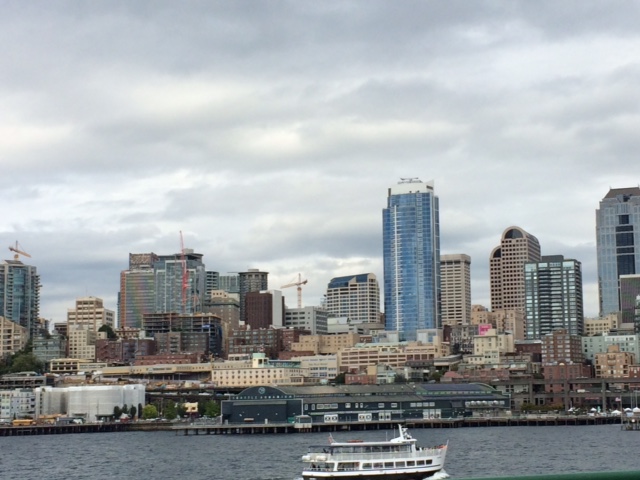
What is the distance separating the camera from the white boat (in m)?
78.2

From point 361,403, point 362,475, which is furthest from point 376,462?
point 361,403

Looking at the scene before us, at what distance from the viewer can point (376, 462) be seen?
78875 millimetres

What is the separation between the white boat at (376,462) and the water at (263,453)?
4.82m

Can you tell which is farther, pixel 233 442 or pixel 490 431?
pixel 490 431

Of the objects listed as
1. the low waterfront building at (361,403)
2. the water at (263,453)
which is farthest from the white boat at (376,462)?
the low waterfront building at (361,403)

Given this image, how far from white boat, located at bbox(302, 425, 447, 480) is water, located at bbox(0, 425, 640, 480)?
190 inches

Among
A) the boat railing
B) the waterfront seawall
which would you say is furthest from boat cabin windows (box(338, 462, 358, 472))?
the waterfront seawall

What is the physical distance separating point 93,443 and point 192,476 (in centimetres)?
6353

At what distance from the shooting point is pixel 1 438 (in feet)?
594

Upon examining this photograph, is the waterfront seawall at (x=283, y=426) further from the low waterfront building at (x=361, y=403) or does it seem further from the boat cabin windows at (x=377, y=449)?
the boat cabin windows at (x=377, y=449)

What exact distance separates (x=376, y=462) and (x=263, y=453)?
42.1 metres

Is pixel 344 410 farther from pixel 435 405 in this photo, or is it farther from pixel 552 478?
pixel 552 478

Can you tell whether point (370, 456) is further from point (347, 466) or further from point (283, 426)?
point (283, 426)

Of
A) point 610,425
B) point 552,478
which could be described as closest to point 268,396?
point 610,425
